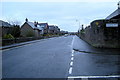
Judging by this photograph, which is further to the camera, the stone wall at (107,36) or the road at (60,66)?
the stone wall at (107,36)

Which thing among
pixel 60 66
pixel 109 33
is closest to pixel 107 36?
pixel 109 33

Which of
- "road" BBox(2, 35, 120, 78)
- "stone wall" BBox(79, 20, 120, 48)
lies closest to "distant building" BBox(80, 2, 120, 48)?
"stone wall" BBox(79, 20, 120, 48)

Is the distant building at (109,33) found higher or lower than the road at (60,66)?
higher

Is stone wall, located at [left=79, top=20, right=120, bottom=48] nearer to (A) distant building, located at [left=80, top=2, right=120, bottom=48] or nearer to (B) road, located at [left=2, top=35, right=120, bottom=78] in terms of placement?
(A) distant building, located at [left=80, top=2, right=120, bottom=48]

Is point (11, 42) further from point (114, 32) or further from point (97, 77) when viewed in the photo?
point (97, 77)

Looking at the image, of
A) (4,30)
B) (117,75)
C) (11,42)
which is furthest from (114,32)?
(4,30)

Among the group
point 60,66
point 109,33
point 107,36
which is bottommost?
point 60,66

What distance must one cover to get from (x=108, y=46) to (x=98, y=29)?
2181mm

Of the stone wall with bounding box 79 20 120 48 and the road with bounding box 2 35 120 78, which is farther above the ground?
the stone wall with bounding box 79 20 120 48

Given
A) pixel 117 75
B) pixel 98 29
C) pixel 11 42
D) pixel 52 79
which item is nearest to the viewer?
pixel 52 79

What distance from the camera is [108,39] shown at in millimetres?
13289

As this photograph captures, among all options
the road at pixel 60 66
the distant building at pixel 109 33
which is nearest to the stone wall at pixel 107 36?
the distant building at pixel 109 33

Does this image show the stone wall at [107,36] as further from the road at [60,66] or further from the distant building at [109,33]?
the road at [60,66]

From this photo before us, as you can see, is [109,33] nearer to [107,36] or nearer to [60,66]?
[107,36]
